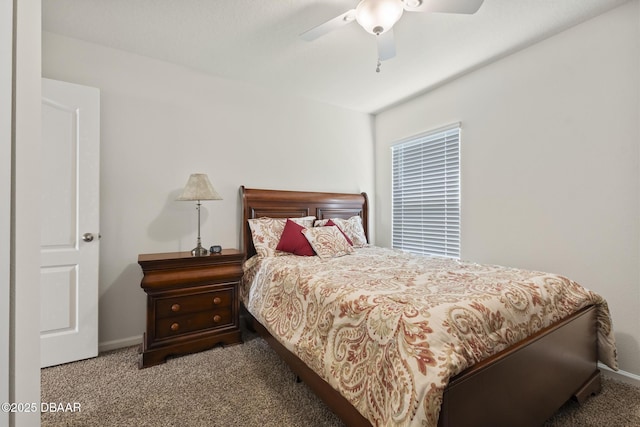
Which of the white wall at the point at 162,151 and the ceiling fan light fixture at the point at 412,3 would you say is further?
the white wall at the point at 162,151

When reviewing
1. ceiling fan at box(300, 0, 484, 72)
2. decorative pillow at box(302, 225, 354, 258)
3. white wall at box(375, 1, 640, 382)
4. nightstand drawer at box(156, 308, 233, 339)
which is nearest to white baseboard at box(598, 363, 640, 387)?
white wall at box(375, 1, 640, 382)

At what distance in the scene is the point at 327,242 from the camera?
272 centimetres

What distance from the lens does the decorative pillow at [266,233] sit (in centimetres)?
275

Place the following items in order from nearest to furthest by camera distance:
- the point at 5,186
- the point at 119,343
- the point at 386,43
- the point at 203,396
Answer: the point at 5,186 < the point at 203,396 < the point at 386,43 < the point at 119,343

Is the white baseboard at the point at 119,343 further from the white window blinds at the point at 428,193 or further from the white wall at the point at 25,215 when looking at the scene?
the white window blinds at the point at 428,193

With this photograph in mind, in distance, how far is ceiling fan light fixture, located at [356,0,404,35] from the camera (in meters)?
1.65

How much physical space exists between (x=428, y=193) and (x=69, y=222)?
3.46m

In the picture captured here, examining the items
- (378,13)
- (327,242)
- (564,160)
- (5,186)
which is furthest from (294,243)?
(564,160)

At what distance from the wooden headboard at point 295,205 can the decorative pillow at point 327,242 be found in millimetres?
548

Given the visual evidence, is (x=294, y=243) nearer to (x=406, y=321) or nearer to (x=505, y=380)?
(x=406, y=321)

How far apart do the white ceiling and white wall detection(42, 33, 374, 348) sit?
0.19 metres

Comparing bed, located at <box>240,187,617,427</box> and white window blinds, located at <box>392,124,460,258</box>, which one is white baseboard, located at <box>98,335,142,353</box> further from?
white window blinds, located at <box>392,124,460,258</box>

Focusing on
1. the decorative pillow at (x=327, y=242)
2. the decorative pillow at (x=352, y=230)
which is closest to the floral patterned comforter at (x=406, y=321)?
the decorative pillow at (x=327, y=242)

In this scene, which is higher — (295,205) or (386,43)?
(386,43)
